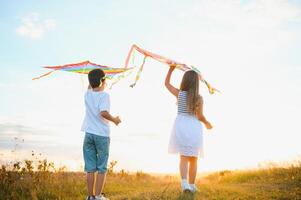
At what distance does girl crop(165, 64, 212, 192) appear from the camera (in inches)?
331

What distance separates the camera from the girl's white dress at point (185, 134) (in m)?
8.41

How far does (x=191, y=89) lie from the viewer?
8594 millimetres

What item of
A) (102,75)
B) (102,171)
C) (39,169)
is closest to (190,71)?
(102,75)

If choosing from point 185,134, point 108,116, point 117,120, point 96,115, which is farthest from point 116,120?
point 185,134

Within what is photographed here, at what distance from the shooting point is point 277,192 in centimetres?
995

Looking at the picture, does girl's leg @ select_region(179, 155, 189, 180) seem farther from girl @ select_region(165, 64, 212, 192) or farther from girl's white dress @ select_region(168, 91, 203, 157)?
girl's white dress @ select_region(168, 91, 203, 157)

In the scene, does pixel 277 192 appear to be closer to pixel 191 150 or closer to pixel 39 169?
pixel 191 150

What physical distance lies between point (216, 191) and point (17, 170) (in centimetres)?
551

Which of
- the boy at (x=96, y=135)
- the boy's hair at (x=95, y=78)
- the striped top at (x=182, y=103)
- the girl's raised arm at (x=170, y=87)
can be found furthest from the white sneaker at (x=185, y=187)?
the boy's hair at (x=95, y=78)

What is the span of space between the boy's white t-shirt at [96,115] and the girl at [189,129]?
1.71 metres

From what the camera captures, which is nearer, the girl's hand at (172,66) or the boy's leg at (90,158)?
the boy's leg at (90,158)

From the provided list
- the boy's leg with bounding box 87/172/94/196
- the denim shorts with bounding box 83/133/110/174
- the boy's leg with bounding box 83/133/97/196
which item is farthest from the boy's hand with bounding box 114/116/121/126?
the boy's leg with bounding box 87/172/94/196

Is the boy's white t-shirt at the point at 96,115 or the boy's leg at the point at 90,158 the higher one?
the boy's white t-shirt at the point at 96,115

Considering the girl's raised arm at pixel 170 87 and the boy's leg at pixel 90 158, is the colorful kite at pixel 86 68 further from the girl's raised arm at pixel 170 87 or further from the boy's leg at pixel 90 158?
the boy's leg at pixel 90 158
